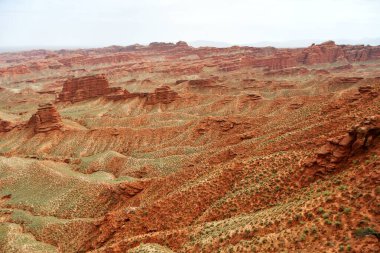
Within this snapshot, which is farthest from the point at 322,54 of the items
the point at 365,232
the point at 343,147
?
the point at 365,232

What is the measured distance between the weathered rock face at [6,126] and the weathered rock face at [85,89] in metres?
32.4

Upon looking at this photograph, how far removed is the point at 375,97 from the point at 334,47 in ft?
566

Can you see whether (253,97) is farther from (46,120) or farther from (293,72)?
(293,72)

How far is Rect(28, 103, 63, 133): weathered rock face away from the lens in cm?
7675

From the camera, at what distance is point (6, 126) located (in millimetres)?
81875

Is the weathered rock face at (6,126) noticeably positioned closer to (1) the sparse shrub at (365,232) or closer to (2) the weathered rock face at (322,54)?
(1) the sparse shrub at (365,232)

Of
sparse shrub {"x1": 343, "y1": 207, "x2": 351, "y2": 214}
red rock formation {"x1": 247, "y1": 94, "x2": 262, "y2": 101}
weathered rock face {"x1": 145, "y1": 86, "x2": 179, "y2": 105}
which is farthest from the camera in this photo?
weathered rock face {"x1": 145, "y1": 86, "x2": 179, "y2": 105}

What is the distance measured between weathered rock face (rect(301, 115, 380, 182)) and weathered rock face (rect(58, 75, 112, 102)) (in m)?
96.7

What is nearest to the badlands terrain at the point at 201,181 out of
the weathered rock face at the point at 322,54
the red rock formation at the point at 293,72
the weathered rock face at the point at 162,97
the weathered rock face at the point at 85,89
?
the weathered rock face at the point at 162,97

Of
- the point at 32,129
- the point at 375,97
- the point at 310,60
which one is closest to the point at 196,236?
the point at 375,97

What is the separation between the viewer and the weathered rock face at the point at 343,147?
76.8 feet

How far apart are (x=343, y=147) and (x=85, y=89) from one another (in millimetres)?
101186

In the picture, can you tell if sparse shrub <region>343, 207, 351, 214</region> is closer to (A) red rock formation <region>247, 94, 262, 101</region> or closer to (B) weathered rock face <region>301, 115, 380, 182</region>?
(B) weathered rock face <region>301, 115, 380, 182</region>

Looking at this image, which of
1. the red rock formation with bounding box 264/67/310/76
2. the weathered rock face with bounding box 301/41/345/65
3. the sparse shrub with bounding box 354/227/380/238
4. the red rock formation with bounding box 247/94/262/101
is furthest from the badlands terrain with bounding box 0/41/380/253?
the weathered rock face with bounding box 301/41/345/65
